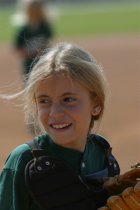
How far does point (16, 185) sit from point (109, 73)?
15757mm

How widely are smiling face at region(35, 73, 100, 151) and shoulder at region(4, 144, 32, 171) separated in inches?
4.9

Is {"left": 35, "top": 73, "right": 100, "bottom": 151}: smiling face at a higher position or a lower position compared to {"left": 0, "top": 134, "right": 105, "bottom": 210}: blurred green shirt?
higher

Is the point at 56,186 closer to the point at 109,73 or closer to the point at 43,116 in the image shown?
the point at 43,116

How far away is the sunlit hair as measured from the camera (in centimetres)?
276

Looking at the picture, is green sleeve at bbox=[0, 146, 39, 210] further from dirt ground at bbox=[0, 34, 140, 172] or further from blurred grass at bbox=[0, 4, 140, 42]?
blurred grass at bbox=[0, 4, 140, 42]

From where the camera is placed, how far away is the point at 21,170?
8.64 feet

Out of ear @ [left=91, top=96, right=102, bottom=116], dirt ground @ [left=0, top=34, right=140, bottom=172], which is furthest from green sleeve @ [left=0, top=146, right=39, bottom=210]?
dirt ground @ [left=0, top=34, right=140, bottom=172]

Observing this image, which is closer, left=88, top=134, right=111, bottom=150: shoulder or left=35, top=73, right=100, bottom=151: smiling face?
left=35, top=73, right=100, bottom=151: smiling face

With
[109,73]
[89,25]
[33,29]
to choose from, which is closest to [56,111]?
[33,29]

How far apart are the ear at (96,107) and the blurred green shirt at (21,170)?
0.18 m

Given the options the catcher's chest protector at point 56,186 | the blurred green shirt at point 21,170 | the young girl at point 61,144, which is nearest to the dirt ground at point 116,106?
the young girl at point 61,144

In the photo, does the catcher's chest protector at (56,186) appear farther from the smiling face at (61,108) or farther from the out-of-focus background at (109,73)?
the out-of-focus background at (109,73)

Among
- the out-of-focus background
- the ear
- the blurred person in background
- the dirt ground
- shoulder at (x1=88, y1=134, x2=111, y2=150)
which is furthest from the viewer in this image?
the out-of-focus background

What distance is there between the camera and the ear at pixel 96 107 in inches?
113
